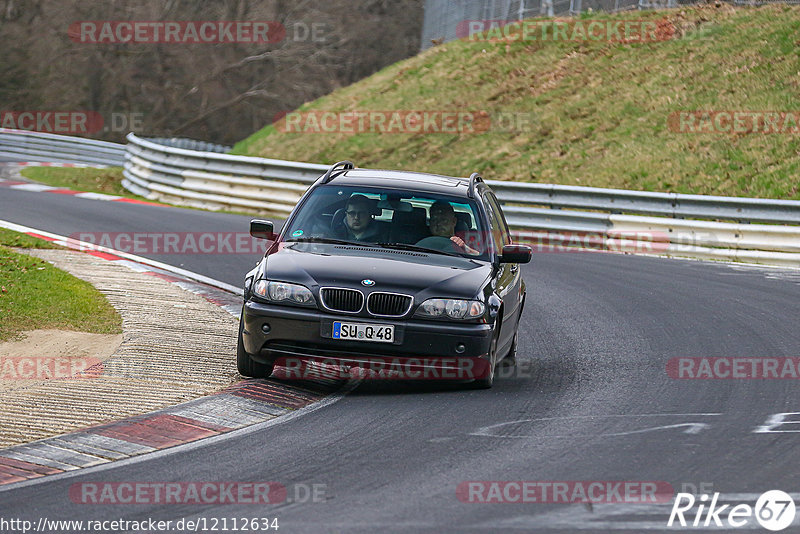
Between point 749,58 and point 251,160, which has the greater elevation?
point 749,58

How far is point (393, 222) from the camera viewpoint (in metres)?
9.62

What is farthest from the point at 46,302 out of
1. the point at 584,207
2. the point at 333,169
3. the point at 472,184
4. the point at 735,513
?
the point at 584,207

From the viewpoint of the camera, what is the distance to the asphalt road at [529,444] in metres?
5.68

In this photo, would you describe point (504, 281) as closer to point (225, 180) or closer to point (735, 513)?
point (735, 513)

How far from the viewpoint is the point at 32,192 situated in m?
24.7

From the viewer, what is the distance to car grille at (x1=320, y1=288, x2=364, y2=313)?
27.9 ft

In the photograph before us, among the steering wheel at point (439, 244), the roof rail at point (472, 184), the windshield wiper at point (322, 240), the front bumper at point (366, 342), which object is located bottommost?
the front bumper at point (366, 342)

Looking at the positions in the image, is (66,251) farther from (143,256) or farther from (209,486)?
(209,486)

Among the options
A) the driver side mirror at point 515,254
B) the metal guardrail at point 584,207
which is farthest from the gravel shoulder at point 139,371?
the metal guardrail at point 584,207

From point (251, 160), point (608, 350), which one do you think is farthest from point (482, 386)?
point (251, 160)

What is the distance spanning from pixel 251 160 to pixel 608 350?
14.9m

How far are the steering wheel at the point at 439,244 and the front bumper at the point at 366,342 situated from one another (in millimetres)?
1072

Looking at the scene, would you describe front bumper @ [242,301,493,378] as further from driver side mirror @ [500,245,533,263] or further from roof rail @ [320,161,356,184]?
roof rail @ [320,161,356,184]

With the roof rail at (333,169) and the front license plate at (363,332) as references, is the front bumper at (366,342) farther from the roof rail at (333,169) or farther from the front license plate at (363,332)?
the roof rail at (333,169)
